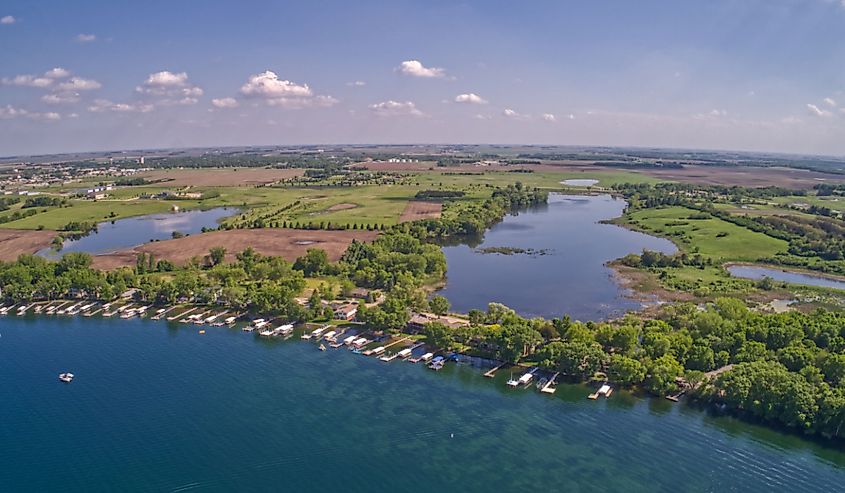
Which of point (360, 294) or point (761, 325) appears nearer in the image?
point (761, 325)

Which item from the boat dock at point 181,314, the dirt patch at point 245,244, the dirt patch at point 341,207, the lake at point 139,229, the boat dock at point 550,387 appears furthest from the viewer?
the dirt patch at point 341,207

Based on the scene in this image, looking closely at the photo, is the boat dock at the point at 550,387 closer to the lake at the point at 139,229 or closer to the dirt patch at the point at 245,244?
the dirt patch at the point at 245,244

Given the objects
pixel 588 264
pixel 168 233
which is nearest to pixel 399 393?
pixel 588 264

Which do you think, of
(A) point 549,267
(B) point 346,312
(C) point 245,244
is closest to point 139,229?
(C) point 245,244

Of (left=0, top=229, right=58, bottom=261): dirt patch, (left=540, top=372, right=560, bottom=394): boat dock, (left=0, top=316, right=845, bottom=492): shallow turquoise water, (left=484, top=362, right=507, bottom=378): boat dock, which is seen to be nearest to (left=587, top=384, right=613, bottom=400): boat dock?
(left=0, top=316, right=845, bottom=492): shallow turquoise water

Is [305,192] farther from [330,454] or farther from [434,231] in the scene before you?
[330,454]

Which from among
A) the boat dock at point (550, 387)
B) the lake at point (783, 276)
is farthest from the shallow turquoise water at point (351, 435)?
the lake at point (783, 276)
